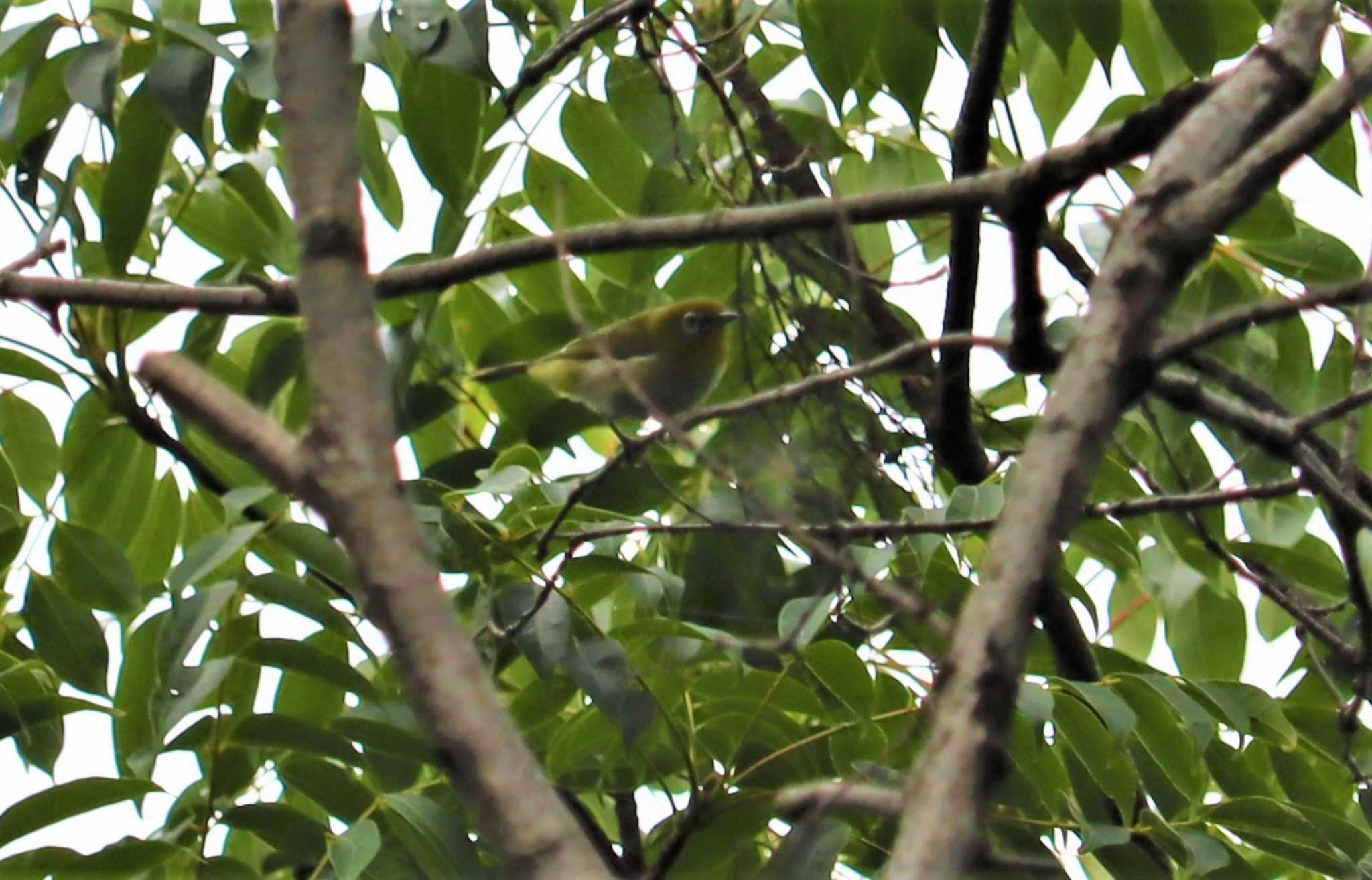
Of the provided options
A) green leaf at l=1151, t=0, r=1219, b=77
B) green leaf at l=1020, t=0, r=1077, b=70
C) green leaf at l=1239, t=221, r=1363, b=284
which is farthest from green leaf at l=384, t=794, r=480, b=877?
green leaf at l=1239, t=221, r=1363, b=284

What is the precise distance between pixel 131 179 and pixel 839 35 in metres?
1.04

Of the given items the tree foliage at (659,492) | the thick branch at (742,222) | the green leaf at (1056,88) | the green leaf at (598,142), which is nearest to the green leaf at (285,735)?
the tree foliage at (659,492)

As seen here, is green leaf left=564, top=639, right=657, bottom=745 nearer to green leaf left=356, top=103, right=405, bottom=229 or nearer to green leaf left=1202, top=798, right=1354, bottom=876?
green leaf left=1202, top=798, right=1354, bottom=876

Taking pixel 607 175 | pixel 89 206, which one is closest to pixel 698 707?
pixel 607 175

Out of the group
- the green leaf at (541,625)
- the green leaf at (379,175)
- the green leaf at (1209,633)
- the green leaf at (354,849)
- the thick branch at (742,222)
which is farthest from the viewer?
the green leaf at (1209,633)

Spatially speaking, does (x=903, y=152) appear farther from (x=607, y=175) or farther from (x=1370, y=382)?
(x=1370, y=382)

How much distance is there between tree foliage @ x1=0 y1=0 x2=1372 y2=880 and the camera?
66.5 inches

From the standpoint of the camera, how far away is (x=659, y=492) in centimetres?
218

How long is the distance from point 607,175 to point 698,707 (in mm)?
891

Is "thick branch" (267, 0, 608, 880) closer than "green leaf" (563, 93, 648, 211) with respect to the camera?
Yes

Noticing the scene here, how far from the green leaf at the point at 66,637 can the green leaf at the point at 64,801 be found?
0.63 feet

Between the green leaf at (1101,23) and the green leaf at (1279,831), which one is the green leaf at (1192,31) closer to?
the green leaf at (1101,23)

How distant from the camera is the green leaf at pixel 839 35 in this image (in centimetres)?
204

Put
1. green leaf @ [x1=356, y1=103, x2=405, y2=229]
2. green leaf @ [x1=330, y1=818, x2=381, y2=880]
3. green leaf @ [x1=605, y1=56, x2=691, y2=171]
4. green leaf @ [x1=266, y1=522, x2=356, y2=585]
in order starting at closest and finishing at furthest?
green leaf @ [x1=330, y1=818, x2=381, y2=880], green leaf @ [x1=266, y1=522, x2=356, y2=585], green leaf @ [x1=605, y1=56, x2=691, y2=171], green leaf @ [x1=356, y1=103, x2=405, y2=229]
